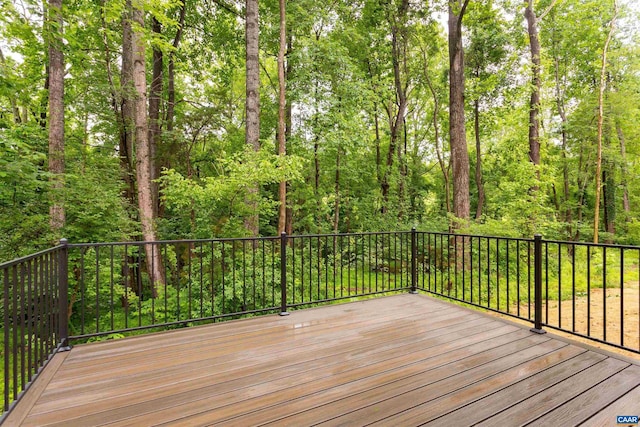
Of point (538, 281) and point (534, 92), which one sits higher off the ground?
point (534, 92)

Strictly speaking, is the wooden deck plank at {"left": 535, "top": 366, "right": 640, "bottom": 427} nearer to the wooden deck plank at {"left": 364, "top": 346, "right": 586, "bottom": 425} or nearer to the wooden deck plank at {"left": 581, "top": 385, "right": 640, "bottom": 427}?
the wooden deck plank at {"left": 581, "top": 385, "right": 640, "bottom": 427}

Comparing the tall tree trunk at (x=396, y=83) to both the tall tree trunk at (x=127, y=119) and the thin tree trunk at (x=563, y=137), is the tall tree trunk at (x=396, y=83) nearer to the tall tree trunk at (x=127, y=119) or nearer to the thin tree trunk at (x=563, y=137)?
the thin tree trunk at (x=563, y=137)

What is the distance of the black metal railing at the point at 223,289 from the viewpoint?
2291 millimetres

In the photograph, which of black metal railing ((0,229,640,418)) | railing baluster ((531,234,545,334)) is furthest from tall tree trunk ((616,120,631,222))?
railing baluster ((531,234,545,334))

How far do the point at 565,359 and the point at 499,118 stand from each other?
374 inches

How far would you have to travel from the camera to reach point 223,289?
124 inches

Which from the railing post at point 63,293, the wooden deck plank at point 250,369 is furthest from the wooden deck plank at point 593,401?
the railing post at point 63,293

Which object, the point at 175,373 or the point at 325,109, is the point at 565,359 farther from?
the point at 325,109

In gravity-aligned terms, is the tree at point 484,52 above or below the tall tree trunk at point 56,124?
above

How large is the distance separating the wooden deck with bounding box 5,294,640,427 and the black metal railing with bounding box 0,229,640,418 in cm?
21

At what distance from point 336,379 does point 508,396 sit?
103cm

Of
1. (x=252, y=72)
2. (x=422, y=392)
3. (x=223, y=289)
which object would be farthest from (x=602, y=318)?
(x=252, y=72)

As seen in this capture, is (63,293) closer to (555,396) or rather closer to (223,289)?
(223,289)

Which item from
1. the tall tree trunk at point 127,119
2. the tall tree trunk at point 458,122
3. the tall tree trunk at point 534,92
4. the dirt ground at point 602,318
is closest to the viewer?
the dirt ground at point 602,318
